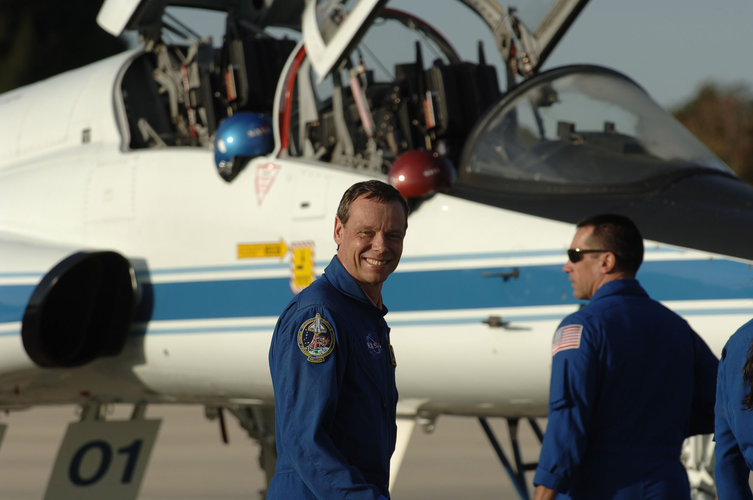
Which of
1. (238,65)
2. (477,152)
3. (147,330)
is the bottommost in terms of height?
(147,330)

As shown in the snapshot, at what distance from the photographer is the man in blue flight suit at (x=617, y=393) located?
3666 millimetres

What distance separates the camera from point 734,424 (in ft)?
9.86

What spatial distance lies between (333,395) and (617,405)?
4.30ft

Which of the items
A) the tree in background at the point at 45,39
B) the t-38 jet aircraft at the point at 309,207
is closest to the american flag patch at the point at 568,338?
the t-38 jet aircraft at the point at 309,207

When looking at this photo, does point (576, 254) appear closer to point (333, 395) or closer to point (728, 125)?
point (333, 395)

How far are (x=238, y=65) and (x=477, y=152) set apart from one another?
216cm

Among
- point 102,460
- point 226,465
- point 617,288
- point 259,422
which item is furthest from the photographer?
point 226,465

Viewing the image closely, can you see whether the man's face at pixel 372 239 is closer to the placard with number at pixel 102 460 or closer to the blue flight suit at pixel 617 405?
the blue flight suit at pixel 617 405

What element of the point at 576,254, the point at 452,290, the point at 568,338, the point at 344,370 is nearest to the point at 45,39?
the point at 452,290

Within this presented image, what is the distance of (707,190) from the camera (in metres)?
5.91

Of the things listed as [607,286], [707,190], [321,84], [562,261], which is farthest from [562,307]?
[321,84]

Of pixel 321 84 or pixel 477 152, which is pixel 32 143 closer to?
pixel 321 84

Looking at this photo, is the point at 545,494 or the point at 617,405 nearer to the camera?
the point at 545,494

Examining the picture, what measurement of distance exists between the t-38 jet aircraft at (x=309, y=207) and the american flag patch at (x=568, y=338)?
164 cm
